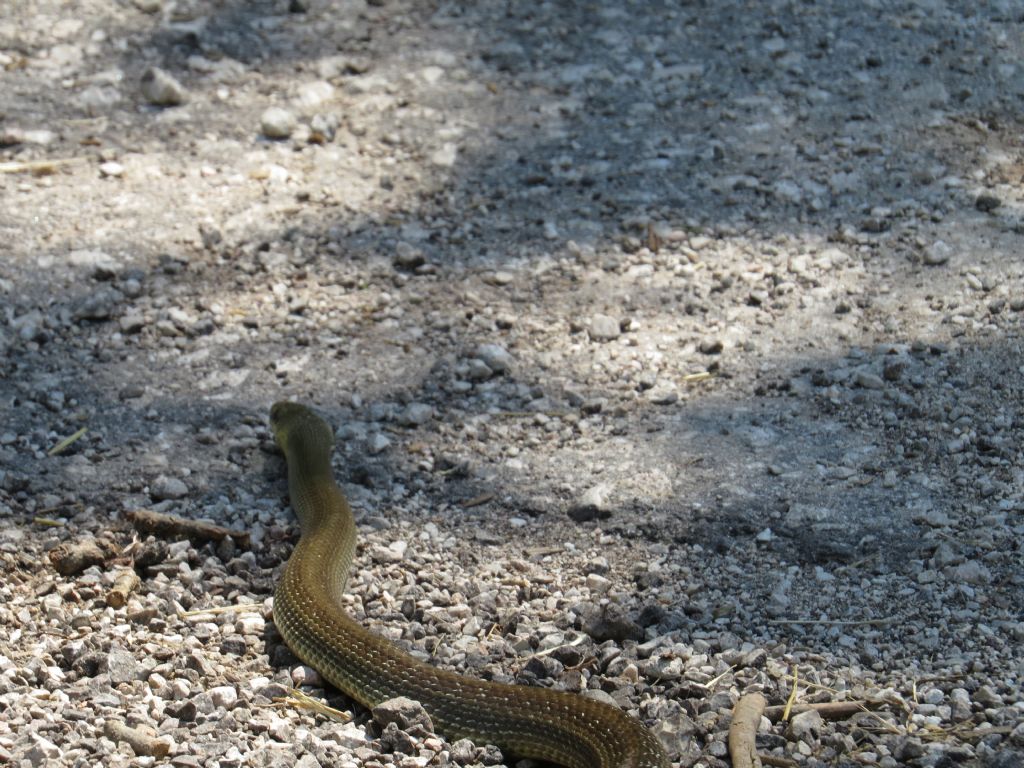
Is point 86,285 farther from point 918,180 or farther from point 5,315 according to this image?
point 918,180

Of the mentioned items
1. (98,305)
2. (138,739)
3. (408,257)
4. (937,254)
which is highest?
(937,254)

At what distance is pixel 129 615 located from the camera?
4.56m

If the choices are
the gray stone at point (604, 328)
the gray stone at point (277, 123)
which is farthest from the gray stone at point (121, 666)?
the gray stone at point (277, 123)

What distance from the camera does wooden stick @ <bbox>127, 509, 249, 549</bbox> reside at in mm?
5004

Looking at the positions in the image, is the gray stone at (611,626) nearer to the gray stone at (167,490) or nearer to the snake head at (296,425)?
the snake head at (296,425)

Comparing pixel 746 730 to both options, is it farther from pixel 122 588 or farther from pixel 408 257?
pixel 408 257

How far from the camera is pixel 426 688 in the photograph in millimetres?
4188

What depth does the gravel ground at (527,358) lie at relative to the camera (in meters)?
4.22

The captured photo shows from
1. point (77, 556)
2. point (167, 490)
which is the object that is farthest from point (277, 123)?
point (77, 556)

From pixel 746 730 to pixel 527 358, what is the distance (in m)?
2.66

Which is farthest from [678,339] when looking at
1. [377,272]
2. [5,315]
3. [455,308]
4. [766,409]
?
[5,315]

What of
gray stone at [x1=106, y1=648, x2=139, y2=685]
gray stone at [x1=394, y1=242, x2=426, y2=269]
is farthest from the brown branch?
gray stone at [x1=394, y1=242, x2=426, y2=269]

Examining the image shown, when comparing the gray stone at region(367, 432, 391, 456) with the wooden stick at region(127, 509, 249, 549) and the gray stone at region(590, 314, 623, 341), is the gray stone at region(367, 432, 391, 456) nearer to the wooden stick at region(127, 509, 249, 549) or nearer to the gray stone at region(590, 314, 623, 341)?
the wooden stick at region(127, 509, 249, 549)

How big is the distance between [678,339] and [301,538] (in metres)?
2.24
